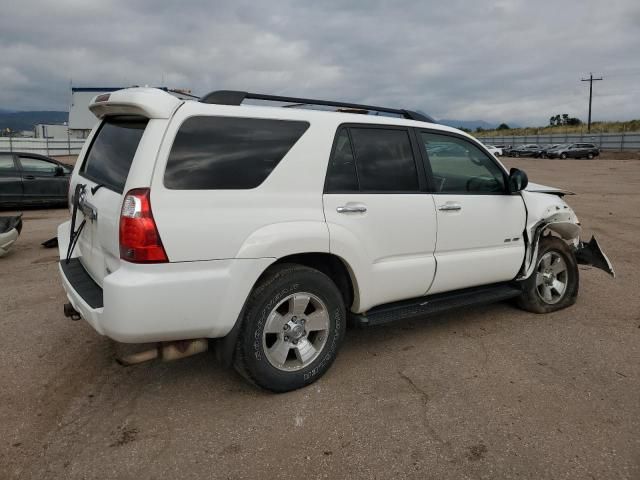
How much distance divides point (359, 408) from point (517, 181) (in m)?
2.44

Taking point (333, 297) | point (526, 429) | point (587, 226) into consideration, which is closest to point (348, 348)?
point (333, 297)

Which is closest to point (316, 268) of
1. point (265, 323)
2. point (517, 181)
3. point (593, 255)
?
point (265, 323)

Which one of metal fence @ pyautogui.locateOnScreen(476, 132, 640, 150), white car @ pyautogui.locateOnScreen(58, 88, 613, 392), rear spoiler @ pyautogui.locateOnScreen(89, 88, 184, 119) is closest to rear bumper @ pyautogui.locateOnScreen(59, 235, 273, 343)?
white car @ pyautogui.locateOnScreen(58, 88, 613, 392)

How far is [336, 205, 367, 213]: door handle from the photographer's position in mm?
3459

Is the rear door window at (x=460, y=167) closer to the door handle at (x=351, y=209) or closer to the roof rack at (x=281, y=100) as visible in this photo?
the roof rack at (x=281, y=100)

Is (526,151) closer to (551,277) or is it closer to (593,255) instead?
(593,255)

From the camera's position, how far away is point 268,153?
128 inches

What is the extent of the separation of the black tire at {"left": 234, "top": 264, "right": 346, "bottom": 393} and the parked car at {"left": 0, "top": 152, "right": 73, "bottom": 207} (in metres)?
9.83

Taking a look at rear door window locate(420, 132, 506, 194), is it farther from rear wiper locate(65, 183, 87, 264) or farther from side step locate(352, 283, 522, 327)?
rear wiper locate(65, 183, 87, 264)

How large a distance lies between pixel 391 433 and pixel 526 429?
0.79 meters

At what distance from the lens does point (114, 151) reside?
343cm

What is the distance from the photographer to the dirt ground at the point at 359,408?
2697 mm

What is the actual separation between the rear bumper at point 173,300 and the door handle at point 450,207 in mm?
1560

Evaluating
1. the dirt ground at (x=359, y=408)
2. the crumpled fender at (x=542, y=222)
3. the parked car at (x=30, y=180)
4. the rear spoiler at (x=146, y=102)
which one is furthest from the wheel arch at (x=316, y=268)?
the parked car at (x=30, y=180)
